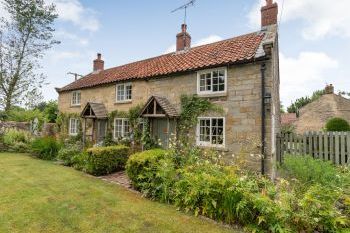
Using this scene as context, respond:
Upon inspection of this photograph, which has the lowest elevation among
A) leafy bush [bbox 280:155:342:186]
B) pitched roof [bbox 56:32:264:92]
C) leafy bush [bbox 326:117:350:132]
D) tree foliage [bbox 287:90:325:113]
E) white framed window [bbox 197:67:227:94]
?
leafy bush [bbox 280:155:342:186]

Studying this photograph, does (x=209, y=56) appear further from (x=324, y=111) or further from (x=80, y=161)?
(x=324, y=111)

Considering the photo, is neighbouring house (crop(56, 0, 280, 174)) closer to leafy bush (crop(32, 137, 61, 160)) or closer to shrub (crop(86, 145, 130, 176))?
leafy bush (crop(32, 137, 61, 160))

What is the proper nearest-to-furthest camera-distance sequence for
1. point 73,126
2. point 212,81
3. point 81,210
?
1. point 81,210
2. point 212,81
3. point 73,126

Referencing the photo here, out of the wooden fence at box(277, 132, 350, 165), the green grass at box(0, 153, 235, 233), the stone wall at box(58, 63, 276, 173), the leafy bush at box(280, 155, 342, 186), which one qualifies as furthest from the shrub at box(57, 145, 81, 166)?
the leafy bush at box(280, 155, 342, 186)

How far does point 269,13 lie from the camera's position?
13141mm

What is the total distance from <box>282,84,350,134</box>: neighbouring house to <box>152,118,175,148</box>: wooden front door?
22.7 metres

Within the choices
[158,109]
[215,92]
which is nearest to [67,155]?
[158,109]

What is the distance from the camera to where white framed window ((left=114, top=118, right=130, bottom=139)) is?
52.5 ft

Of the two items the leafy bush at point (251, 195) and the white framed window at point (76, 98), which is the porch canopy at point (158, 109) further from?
the white framed window at point (76, 98)

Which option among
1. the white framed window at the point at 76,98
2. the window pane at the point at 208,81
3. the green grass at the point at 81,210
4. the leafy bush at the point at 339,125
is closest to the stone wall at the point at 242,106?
the window pane at the point at 208,81

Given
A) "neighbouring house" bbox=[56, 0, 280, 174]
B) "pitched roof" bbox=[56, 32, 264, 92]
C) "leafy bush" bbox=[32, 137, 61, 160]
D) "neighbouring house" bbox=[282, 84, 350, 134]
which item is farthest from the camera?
"neighbouring house" bbox=[282, 84, 350, 134]

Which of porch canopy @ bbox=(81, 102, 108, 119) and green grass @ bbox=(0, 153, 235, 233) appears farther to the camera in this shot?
porch canopy @ bbox=(81, 102, 108, 119)

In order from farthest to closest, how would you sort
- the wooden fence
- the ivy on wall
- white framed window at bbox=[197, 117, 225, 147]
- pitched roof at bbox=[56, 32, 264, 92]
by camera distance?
1. the ivy on wall
2. white framed window at bbox=[197, 117, 225, 147]
3. pitched roof at bbox=[56, 32, 264, 92]
4. the wooden fence

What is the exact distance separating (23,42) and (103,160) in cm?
2369
